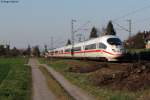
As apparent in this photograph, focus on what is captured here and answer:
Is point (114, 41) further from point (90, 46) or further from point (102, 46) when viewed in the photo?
point (90, 46)

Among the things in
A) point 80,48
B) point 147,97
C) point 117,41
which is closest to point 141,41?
point 80,48

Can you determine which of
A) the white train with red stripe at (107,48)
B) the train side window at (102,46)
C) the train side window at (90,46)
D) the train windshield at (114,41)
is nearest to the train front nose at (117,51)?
the white train with red stripe at (107,48)

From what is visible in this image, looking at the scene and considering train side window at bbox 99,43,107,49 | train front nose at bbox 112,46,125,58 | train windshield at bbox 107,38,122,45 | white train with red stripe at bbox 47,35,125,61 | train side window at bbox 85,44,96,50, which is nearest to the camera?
train front nose at bbox 112,46,125,58

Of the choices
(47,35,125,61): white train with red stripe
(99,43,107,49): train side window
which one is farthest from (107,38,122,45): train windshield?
(99,43,107,49): train side window

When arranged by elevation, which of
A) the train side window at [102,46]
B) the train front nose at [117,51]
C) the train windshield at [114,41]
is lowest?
the train front nose at [117,51]

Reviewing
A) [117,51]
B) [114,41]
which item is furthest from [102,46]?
[117,51]

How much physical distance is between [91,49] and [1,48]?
122959mm

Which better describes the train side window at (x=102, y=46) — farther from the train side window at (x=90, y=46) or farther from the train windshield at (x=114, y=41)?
the train side window at (x=90, y=46)

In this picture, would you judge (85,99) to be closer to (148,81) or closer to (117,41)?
(148,81)

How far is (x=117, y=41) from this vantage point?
49.7 metres

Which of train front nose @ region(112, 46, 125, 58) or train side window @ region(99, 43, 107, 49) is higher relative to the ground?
train side window @ region(99, 43, 107, 49)

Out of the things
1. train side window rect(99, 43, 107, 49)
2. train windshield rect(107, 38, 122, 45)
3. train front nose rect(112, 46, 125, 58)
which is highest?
train windshield rect(107, 38, 122, 45)

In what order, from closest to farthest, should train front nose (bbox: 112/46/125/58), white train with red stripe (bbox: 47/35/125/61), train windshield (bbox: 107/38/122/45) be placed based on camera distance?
train front nose (bbox: 112/46/125/58), white train with red stripe (bbox: 47/35/125/61), train windshield (bbox: 107/38/122/45)

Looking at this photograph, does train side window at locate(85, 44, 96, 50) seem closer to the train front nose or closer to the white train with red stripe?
the white train with red stripe
